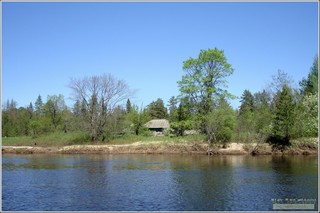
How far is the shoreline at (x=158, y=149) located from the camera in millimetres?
55388

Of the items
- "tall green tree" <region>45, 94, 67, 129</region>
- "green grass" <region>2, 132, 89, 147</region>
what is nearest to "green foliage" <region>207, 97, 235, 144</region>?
"green grass" <region>2, 132, 89, 147</region>

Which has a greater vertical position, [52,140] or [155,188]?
[52,140]

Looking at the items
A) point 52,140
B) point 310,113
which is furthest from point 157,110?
point 310,113

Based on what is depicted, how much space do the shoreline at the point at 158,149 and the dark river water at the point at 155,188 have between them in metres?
19.6

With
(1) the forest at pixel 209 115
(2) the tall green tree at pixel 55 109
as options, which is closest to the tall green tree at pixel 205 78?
(1) the forest at pixel 209 115

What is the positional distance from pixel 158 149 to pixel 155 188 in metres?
33.6

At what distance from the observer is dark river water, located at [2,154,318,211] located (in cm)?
2086

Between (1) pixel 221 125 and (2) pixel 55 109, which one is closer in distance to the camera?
(1) pixel 221 125

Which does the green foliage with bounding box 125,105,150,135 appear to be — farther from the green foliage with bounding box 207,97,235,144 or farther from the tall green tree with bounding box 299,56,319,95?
the tall green tree with bounding box 299,56,319,95

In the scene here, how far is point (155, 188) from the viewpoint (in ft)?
84.9

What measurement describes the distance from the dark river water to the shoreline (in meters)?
19.6

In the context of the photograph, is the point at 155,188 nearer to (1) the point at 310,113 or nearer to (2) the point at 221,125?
(1) the point at 310,113

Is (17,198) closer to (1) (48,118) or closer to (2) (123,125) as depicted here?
(2) (123,125)

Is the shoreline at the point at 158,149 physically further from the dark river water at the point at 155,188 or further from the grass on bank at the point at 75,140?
the dark river water at the point at 155,188
